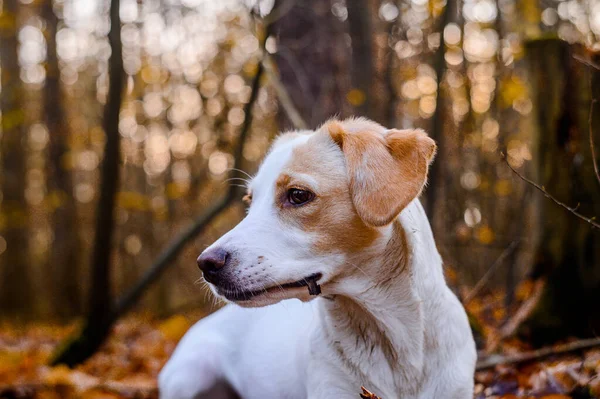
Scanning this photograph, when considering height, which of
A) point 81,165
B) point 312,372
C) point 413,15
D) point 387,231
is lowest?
point 81,165

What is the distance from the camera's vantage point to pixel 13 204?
558 inches

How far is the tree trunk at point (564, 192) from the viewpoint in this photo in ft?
14.2

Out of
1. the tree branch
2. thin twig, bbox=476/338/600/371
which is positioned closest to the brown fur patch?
thin twig, bbox=476/338/600/371

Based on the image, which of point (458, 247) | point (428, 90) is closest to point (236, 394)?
point (458, 247)

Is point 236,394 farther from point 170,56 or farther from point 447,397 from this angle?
point 170,56

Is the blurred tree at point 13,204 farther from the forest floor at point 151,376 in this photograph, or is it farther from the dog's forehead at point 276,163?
the dog's forehead at point 276,163

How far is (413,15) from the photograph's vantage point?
23.7 ft

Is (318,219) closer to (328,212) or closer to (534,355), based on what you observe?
(328,212)

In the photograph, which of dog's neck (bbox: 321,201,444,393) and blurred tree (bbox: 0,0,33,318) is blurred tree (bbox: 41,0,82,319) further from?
dog's neck (bbox: 321,201,444,393)

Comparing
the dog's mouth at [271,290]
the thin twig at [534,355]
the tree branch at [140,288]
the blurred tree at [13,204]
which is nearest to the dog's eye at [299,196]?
the dog's mouth at [271,290]

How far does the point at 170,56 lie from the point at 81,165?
29.1 ft

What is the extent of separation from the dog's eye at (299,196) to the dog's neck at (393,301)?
337 mm

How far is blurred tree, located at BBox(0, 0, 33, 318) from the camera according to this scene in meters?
14.2

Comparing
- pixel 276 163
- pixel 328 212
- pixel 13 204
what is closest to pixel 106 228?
pixel 276 163
